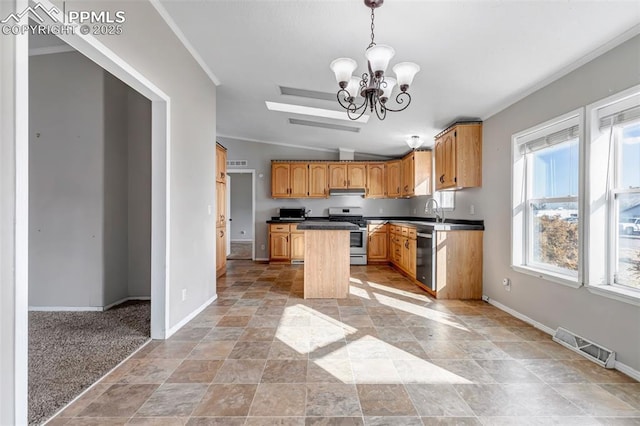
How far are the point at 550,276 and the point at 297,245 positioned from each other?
4.32 m

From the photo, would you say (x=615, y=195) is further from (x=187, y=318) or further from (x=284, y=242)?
(x=284, y=242)

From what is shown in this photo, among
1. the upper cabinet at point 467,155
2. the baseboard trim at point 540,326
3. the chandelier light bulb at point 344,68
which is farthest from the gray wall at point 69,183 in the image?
the baseboard trim at point 540,326

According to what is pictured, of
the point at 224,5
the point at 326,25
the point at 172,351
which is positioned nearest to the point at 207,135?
the point at 224,5

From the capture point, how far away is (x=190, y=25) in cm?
247

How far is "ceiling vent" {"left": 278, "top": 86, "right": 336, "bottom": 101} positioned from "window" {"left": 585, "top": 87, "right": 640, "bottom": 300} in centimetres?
257

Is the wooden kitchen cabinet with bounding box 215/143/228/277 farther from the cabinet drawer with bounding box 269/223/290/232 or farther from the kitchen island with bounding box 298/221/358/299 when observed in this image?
the kitchen island with bounding box 298/221/358/299

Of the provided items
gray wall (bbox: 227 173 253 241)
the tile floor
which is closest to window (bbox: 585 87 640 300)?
the tile floor

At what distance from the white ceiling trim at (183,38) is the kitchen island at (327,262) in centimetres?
211

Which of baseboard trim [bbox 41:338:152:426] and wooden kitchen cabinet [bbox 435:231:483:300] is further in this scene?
wooden kitchen cabinet [bbox 435:231:483:300]

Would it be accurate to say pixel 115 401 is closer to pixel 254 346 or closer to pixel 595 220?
pixel 254 346

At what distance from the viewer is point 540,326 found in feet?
8.96

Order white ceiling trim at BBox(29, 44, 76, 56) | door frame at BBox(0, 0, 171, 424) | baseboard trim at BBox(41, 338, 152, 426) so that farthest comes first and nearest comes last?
white ceiling trim at BBox(29, 44, 76, 56) → baseboard trim at BBox(41, 338, 152, 426) → door frame at BBox(0, 0, 171, 424)

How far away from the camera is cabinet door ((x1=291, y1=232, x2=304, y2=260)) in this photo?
19.8ft

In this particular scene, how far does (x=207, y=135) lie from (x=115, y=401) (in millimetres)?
2676
